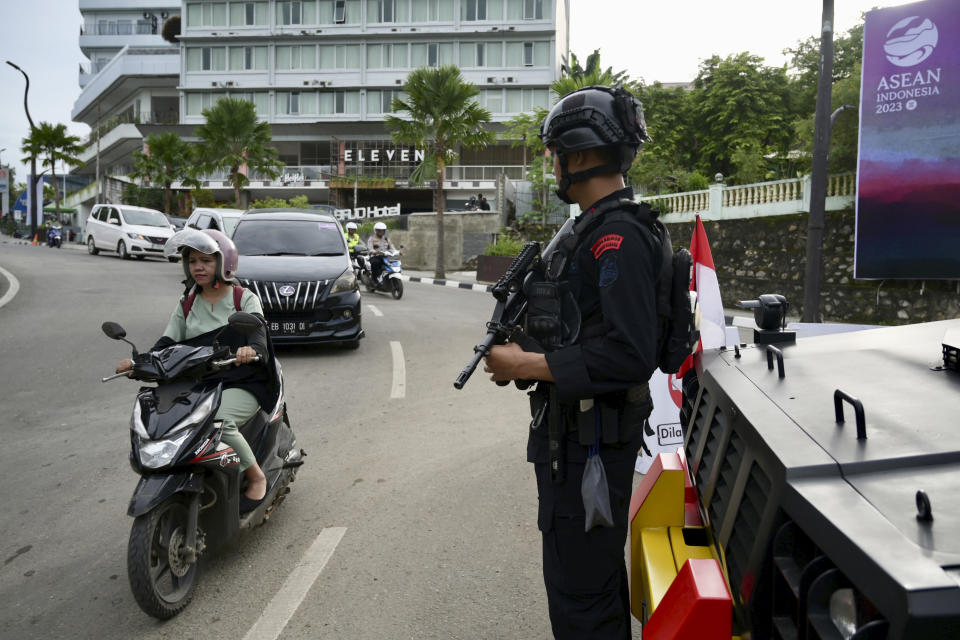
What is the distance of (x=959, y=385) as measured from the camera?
75.0 inches

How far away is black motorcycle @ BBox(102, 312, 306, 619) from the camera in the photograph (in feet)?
10.6

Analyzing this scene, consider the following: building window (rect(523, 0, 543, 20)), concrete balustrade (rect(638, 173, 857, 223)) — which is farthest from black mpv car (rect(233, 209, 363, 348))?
building window (rect(523, 0, 543, 20))

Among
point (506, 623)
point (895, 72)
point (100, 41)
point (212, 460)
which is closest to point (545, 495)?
point (506, 623)

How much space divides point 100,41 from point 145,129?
27.8 m

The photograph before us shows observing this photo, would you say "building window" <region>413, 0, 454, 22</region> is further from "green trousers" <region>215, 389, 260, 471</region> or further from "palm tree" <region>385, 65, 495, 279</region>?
"green trousers" <region>215, 389, 260, 471</region>

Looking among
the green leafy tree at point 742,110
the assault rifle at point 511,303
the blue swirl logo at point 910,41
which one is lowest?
the assault rifle at point 511,303

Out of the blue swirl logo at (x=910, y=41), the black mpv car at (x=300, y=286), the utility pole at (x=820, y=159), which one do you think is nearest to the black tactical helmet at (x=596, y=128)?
the black mpv car at (x=300, y=286)

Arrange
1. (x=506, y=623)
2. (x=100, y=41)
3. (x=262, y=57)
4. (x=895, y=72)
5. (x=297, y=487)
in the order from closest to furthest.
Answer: (x=506, y=623) < (x=297, y=487) < (x=895, y=72) < (x=262, y=57) < (x=100, y=41)

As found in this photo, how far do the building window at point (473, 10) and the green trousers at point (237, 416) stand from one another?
53401mm

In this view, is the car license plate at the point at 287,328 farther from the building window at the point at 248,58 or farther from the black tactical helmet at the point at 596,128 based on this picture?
the building window at the point at 248,58

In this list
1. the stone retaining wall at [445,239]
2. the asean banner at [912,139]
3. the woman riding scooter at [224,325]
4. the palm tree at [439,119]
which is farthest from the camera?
the stone retaining wall at [445,239]

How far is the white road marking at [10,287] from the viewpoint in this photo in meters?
13.8

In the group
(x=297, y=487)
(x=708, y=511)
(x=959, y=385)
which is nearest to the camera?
(x=959, y=385)

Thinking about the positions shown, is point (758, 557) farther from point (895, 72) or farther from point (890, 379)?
point (895, 72)
